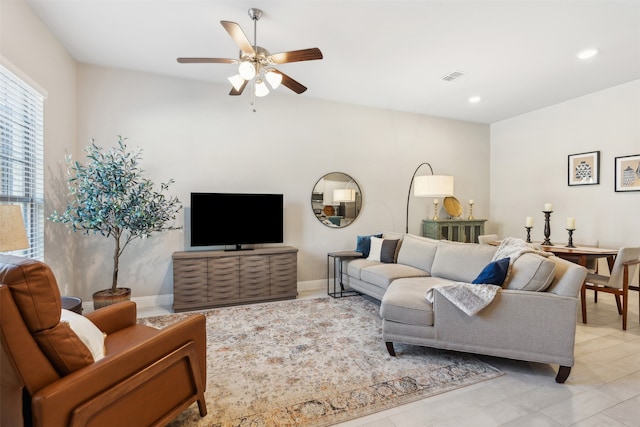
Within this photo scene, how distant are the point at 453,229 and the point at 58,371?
17.4 ft

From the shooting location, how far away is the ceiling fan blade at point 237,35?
2102 millimetres

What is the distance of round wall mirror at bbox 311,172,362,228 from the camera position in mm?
4707

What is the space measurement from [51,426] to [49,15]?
10.7ft

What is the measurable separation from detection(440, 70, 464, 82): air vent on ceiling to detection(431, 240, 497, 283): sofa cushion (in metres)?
2.08

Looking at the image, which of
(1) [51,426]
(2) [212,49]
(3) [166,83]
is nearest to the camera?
(1) [51,426]

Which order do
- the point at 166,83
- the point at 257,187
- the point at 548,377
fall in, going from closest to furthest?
the point at 548,377
the point at 166,83
the point at 257,187

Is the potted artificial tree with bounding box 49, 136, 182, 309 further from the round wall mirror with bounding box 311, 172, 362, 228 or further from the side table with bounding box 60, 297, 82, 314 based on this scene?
the round wall mirror with bounding box 311, 172, 362, 228

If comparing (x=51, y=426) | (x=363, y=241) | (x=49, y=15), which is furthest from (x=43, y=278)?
(x=363, y=241)

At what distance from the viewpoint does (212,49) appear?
3252mm

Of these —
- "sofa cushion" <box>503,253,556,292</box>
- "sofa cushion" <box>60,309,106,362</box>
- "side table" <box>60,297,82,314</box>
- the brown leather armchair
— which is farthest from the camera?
"sofa cushion" <box>503,253,556,292</box>

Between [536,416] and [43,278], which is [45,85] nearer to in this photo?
[43,278]

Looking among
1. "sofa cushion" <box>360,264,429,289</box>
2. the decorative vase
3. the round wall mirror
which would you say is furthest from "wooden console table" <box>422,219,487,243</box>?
the decorative vase

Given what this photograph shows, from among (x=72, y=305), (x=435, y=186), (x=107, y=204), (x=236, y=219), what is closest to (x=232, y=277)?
(x=236, y=219)

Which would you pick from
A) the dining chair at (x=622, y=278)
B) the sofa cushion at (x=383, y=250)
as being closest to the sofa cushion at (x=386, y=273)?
the sofa cushion at (x=383, y=250)
